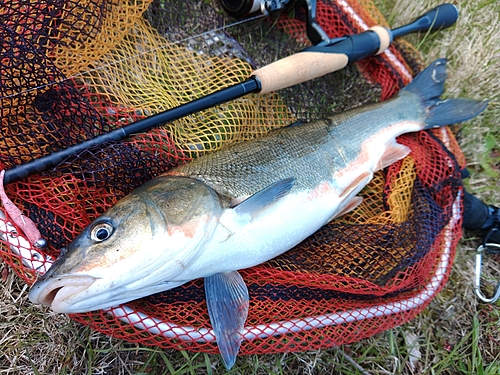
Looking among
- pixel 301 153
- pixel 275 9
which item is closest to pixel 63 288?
pixel 301 153

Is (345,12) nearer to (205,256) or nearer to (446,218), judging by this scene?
(446,218)

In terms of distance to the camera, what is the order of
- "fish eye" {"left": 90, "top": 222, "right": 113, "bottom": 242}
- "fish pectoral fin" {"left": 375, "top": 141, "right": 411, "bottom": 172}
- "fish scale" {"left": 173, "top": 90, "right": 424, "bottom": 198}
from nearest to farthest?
"fish eye" {"left": 90, "top": 222, "right": 113, "bottom": 242}, "fish scale" {"left": 173, "top": 90, "right": 424, "bottom": 198}, "fish pectoral fin" {"left": 375, "top": 141, "right": 411, "bottom": 172}

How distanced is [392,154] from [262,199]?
1168 mm

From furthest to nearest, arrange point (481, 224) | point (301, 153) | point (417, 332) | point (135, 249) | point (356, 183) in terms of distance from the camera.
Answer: point (481, 224) < point (417, 332) < point (356, 183) < point (301, 153) < point (135, 249)

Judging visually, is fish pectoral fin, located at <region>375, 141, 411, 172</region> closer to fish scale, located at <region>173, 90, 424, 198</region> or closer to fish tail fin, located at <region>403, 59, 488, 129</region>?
fish scale, located at <region>173, 90, 424, 198</region>

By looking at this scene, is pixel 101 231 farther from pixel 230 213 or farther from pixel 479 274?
pixel 479 274

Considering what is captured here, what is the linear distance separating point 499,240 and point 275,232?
1.87m

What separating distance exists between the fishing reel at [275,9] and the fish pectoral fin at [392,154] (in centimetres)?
87

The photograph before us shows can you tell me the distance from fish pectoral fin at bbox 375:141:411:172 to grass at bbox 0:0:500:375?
966 mm

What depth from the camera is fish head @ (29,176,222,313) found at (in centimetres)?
162

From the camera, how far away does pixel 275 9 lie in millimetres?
2807

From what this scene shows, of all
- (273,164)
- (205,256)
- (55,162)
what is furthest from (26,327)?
(273,164)

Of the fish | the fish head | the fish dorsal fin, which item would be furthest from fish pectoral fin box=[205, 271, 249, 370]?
the fish dorsal fin

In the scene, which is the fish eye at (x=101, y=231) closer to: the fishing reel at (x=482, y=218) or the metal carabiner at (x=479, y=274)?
the fishing reel at (x=482, y=218)
